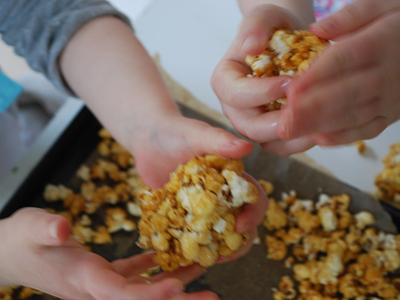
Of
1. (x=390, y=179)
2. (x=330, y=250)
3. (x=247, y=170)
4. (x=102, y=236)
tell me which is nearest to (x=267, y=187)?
(x=247, y=170)

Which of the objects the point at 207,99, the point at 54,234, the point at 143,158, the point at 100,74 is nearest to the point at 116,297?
the point at 54,234

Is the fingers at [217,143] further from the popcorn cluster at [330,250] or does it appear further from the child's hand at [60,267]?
the popcorn cluster at [330,250]

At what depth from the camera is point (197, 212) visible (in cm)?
45

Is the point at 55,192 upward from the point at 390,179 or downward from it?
upward

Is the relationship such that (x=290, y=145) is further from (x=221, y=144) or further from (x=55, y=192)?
(x=55, y=192)

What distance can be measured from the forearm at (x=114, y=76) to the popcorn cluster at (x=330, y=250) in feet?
1.24

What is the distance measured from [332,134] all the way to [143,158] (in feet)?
1.10

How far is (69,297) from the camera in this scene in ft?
1.40

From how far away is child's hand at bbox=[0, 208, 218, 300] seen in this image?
0.37 m

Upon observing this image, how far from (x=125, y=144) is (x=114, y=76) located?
0.14 meters

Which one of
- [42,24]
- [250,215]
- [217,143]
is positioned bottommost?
[250,215]

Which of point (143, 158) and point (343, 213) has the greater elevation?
point (143, 158)

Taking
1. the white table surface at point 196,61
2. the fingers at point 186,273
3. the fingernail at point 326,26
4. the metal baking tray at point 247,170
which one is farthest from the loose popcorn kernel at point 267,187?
the fingernail at point 326,26

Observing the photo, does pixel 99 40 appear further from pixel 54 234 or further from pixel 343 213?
pixel 343 213
